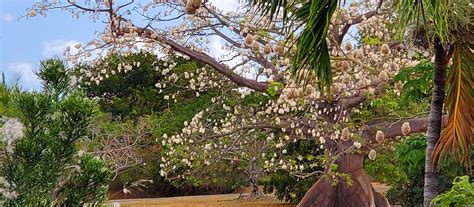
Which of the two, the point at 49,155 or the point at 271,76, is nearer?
the point at 49,155

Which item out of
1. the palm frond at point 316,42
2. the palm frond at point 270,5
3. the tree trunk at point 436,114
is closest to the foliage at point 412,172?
the tree trunk at point 436,114

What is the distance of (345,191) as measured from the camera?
928cm

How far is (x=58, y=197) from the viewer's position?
2662 mm

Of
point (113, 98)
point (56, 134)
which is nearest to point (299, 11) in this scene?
point (56, 134)

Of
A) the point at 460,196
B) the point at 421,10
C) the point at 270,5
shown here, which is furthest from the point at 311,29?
the point at 460,196

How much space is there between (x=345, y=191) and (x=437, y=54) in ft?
16.6

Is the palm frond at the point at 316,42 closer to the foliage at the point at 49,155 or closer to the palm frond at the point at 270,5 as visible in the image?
the palm frond at the point at 270,5

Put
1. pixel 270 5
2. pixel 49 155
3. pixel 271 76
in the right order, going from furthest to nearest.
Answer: pixel 271 76
pixel 270 5
pixel 49 155

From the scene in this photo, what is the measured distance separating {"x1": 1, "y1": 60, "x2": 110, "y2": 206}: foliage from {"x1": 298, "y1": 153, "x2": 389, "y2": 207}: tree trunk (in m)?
6.87

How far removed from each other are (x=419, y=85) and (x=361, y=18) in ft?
7.23

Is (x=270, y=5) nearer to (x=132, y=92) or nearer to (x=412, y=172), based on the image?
Result: (x=412, y=172)

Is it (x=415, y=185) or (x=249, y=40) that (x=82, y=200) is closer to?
(x=249, y=40)

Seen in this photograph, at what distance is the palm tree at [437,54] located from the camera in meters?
3.45

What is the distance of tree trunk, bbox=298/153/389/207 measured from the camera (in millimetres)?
9195
